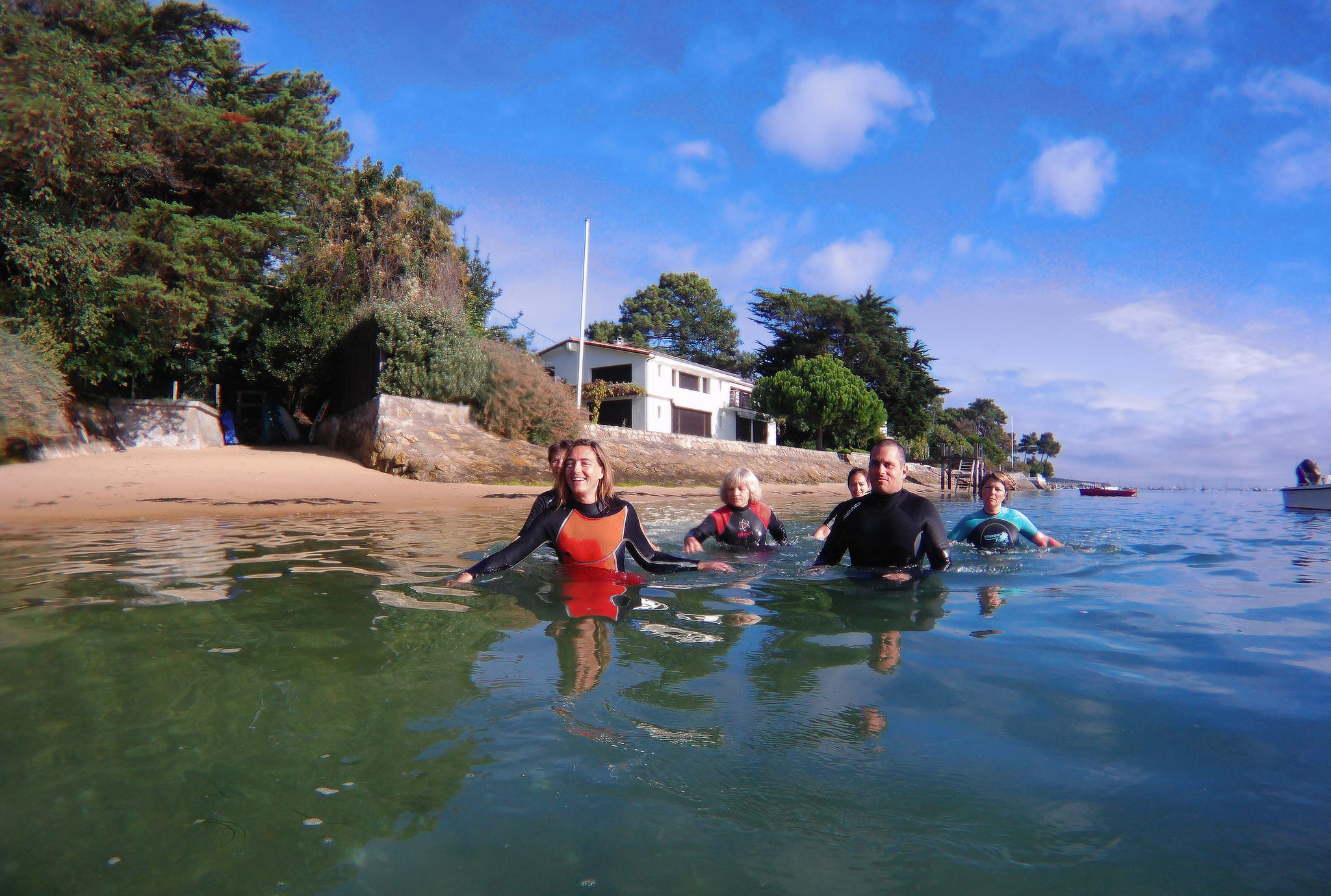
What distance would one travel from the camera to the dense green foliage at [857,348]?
4394cm

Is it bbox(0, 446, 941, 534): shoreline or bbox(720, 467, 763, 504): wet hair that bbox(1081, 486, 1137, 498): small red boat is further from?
bbox(720, 467, 763, 504): wet hair

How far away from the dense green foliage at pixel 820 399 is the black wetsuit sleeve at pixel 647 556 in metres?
32.2

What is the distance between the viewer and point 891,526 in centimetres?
577

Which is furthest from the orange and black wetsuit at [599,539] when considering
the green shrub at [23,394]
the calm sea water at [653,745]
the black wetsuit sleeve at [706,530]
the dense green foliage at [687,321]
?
the dense green foliage at [687,321]

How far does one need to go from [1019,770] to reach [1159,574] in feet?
18.2

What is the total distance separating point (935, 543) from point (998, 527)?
2.79 metres

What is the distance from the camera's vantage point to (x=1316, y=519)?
51.4 feet

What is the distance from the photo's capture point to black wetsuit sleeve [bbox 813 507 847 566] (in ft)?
19.7

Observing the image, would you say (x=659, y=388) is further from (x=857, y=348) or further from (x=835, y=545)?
(x=835, y=545)

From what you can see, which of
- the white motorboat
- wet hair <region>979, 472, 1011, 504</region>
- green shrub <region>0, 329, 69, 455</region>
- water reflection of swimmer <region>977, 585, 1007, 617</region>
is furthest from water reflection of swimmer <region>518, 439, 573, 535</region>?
the white motorboat

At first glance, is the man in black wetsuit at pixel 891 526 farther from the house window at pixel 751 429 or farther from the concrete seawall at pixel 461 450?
the house window at pixel 751 429

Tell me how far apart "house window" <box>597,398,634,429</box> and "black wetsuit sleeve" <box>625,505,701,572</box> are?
2999cm

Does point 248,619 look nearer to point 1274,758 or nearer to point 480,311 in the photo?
point 1274,758

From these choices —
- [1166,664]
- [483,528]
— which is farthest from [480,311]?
[1166,664]
